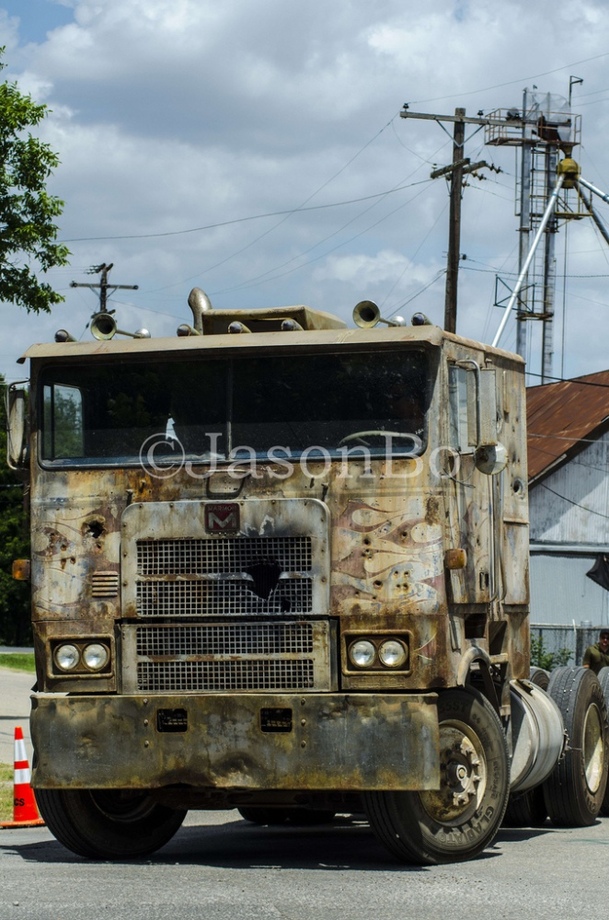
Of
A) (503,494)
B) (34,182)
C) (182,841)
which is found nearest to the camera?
(503,494)

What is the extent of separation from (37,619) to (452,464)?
274 centimetres

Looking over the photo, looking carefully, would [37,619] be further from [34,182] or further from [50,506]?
[34,182]

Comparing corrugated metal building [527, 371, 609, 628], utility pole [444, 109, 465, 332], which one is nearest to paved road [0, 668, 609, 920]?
utility pole [444, 109, 465, 332]

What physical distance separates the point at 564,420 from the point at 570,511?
256 centimetres

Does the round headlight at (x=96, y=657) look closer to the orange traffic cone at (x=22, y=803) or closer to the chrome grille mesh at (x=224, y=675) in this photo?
the chrome grille mesh at (x=224, y=675)

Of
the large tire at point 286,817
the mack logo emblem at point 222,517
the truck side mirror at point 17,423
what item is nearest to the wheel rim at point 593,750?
the large tire at point 286,817

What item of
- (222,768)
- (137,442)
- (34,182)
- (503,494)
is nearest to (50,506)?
(137,442)

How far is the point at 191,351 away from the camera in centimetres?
985

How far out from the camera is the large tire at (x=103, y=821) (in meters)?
9.98

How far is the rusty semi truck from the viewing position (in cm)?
925

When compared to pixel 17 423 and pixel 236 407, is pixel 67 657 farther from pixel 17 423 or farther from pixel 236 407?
pixel 236 407

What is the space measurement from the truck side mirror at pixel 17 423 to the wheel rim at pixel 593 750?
510 centimetres

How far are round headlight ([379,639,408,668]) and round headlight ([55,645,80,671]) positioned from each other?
1.90 meters

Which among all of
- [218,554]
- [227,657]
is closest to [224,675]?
[227,657]
